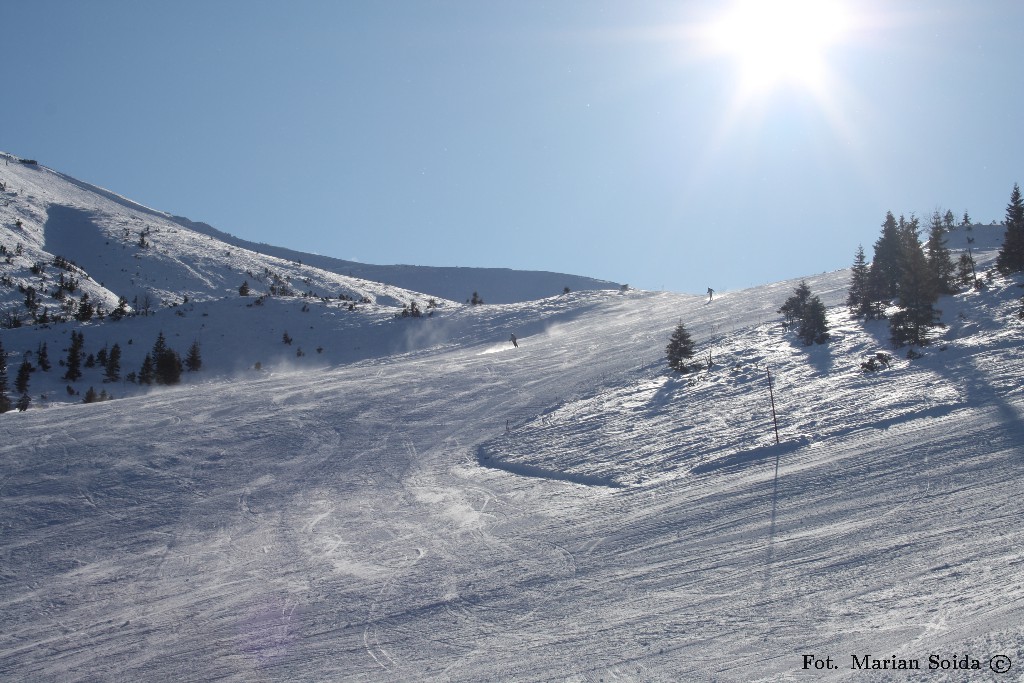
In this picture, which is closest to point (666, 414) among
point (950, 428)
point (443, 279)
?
point (950, 428)

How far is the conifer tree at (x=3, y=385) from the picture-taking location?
26.2m

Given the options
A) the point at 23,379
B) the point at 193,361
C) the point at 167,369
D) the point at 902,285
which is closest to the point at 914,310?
the point at 902,285

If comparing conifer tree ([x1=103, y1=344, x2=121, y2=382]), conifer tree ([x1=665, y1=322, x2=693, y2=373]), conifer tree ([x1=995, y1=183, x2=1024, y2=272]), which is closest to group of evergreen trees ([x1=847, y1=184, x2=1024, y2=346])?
conifer tree ([x1=995, y1=183, x2=1024, y2=272])

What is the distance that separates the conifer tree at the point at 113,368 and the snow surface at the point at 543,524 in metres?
11.7

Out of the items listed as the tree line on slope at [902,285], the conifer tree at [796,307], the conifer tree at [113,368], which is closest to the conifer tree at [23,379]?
the conifer tree at [113,368]

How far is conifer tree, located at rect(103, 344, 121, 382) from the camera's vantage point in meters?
34.8

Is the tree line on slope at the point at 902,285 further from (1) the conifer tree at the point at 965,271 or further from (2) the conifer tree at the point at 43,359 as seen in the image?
(2) the conifer tree at the point at 43,359

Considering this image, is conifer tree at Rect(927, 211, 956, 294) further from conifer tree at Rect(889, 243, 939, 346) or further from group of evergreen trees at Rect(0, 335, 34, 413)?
group of evergreen trees at Rect(0, 335, 34, 413)

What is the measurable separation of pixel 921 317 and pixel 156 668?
21.6 m

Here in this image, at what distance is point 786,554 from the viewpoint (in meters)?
9.93

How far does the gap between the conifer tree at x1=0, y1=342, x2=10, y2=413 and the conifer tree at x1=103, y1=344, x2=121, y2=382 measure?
3978 mm

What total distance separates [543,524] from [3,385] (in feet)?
89.6

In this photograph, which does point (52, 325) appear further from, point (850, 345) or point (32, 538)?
point (850, 345)

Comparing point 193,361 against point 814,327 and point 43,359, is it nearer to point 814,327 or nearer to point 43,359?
point 43,359
